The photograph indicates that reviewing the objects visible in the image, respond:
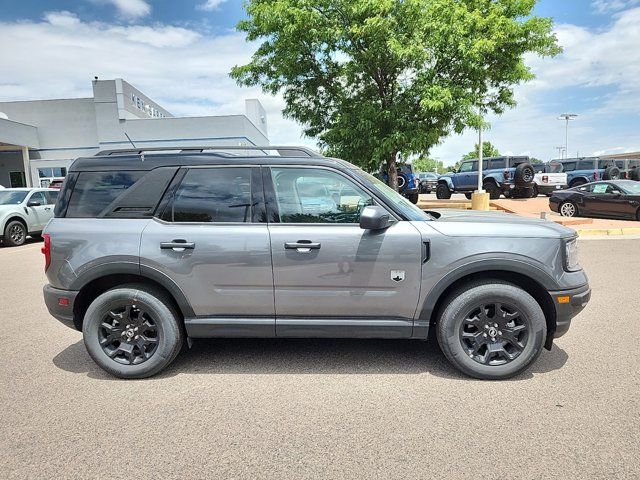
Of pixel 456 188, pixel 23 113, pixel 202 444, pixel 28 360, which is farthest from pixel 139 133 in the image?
pixel 202 444

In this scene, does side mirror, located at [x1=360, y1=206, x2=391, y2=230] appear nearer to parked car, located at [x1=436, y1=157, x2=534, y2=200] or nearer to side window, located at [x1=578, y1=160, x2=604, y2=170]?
parked car, located at [x1=436, y1=157, x2=534, y2=200]

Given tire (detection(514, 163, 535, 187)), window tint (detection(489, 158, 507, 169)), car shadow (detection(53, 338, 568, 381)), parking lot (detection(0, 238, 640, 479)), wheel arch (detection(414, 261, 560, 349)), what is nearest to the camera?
parking lot (detection(0, 238, 640, 479))

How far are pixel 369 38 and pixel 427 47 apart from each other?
177cm

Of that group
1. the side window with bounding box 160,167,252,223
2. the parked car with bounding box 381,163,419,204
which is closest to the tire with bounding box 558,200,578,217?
the parked car with bounding box 381,163,419,204

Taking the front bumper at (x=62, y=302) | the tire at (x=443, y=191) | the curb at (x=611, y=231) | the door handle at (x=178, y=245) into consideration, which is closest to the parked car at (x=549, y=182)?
the tire at (x=443, y=191)

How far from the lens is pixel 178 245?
3549 mm

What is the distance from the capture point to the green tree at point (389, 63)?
42.5ft

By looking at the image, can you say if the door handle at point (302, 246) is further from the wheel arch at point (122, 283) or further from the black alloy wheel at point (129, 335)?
the black alloy wheel at point (129, 335)

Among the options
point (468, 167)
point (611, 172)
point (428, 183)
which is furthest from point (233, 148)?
point (428, 183)

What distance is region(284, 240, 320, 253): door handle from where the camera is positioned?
3.46 m

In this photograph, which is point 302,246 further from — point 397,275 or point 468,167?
point 468,167

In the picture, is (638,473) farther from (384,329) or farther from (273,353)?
(273,353)

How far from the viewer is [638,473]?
94.0 inches

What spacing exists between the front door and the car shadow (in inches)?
16.6
